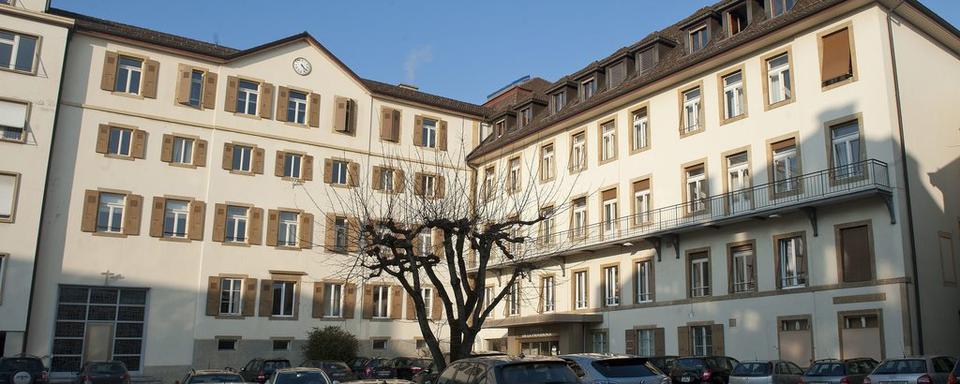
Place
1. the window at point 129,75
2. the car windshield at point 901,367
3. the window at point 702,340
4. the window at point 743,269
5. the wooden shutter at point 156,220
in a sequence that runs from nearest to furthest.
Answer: the car windshield at point 901,367 < the window at point 743,269 < the window at point 702,340 < the wooden shutter at point 156,220 < the window at point 129,75

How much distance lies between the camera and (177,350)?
34.7 metres

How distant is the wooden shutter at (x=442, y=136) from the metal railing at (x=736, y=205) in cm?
975

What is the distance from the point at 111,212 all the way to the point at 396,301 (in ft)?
45.5

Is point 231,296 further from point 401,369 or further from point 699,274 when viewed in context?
point 699,274

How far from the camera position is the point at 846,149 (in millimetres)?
25000

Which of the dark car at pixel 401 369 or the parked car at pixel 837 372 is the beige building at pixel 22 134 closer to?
the dark car at pixel 401 369

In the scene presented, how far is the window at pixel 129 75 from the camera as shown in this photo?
35.4m

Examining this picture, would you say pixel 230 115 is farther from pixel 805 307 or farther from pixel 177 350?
pixel 805 307

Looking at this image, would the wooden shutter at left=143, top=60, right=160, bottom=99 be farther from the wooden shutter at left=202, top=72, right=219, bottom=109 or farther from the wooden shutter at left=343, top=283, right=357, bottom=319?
the wooden shutter at left=343, top=283, right=357, bottom=319

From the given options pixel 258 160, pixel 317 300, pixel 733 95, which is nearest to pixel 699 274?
pixel 733 95

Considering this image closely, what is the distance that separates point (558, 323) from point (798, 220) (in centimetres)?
1127

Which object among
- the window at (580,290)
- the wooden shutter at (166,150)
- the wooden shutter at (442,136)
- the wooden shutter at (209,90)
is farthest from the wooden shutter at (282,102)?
the window at (580,290)

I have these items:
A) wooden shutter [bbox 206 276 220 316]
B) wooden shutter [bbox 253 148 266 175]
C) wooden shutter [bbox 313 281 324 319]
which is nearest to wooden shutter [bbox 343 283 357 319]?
wooden shutter [bbox 313 281 324 319]

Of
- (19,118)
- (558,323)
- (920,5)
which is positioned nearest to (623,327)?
(558,323)
